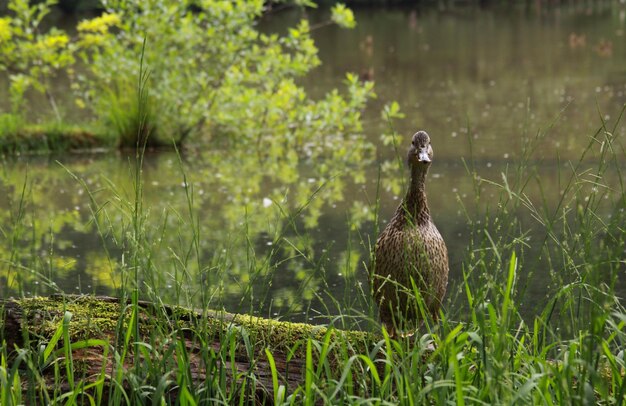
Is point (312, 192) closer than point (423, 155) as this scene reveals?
No

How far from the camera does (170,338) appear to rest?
3.61 m

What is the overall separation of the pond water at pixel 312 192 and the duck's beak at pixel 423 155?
19cm

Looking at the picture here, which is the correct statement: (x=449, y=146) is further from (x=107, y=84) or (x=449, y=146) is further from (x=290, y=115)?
(x=107, y=84)

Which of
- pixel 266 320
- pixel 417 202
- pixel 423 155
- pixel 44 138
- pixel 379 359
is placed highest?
pixel 423 155

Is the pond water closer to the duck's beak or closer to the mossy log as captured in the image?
the mossy log

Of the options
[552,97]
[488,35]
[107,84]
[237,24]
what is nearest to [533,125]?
[552,97]

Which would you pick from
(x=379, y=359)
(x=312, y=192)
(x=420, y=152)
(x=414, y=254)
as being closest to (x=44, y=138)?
(x=312, y=192)

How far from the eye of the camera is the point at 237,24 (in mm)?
10953

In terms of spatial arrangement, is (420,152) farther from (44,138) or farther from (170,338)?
(44,138)

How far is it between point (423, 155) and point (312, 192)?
4431 mm

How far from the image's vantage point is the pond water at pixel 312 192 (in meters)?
3.65

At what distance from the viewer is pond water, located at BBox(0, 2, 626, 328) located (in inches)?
144

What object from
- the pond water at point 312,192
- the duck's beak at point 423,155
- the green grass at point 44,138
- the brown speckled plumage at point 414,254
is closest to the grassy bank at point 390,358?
the pond water at point 312,192

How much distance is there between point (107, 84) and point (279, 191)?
11.5ft
